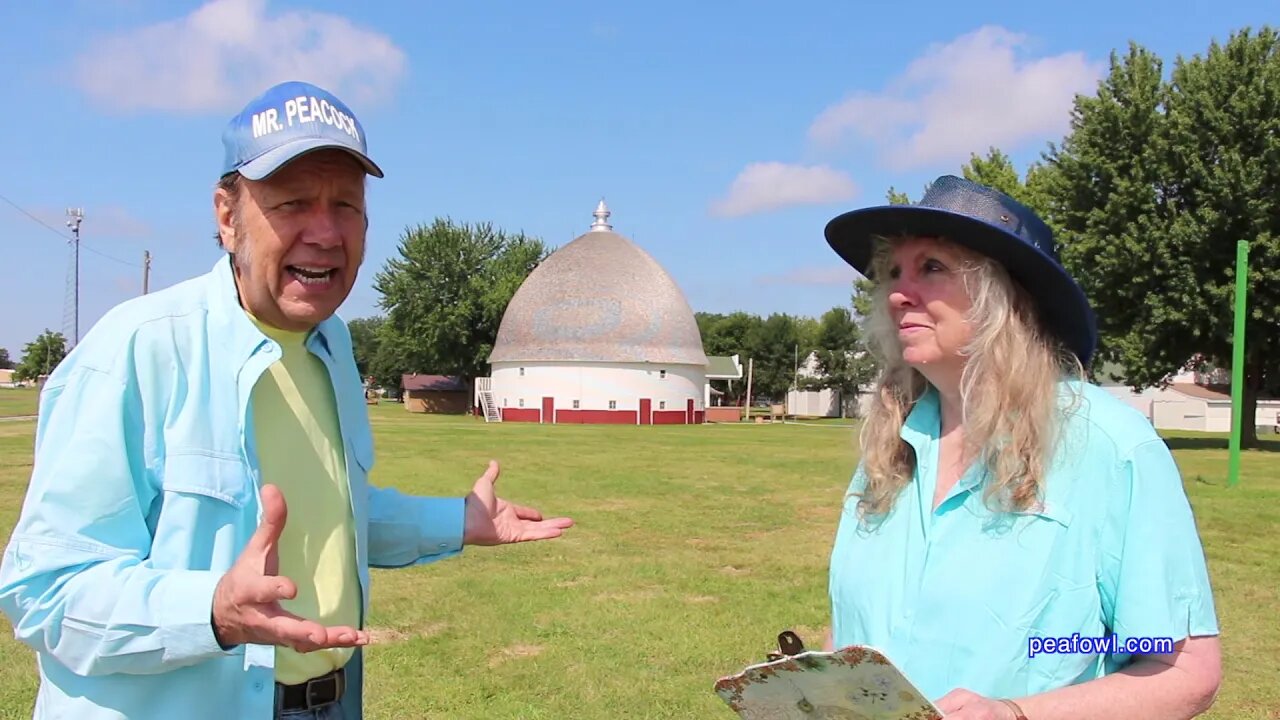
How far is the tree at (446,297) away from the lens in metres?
65.6

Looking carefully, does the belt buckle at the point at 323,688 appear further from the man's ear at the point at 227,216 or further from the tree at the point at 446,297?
the tree at the point at 446,297

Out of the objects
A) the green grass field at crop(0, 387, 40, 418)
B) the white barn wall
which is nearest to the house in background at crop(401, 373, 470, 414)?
the white barn wall

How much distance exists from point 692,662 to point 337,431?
4.43m

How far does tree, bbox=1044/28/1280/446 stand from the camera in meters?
27.3

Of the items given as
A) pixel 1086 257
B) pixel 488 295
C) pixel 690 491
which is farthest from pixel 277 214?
pixel 488 295

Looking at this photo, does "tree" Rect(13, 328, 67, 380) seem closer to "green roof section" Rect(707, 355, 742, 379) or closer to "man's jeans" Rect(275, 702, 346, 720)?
"green roof section" Rect(707, 355, 742, 379)

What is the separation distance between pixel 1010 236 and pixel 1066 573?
83 cm

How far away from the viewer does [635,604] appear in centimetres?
825

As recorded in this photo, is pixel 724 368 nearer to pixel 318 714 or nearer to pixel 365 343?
pixel 365 343

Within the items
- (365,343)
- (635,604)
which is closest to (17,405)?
(635,604)

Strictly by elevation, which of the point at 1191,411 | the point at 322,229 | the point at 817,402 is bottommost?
the point at 817,402

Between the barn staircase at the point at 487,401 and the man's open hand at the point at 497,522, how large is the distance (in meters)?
56.3

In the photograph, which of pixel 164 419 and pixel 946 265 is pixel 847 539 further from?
pixel 164 419

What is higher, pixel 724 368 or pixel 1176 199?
pixel 1176 199
